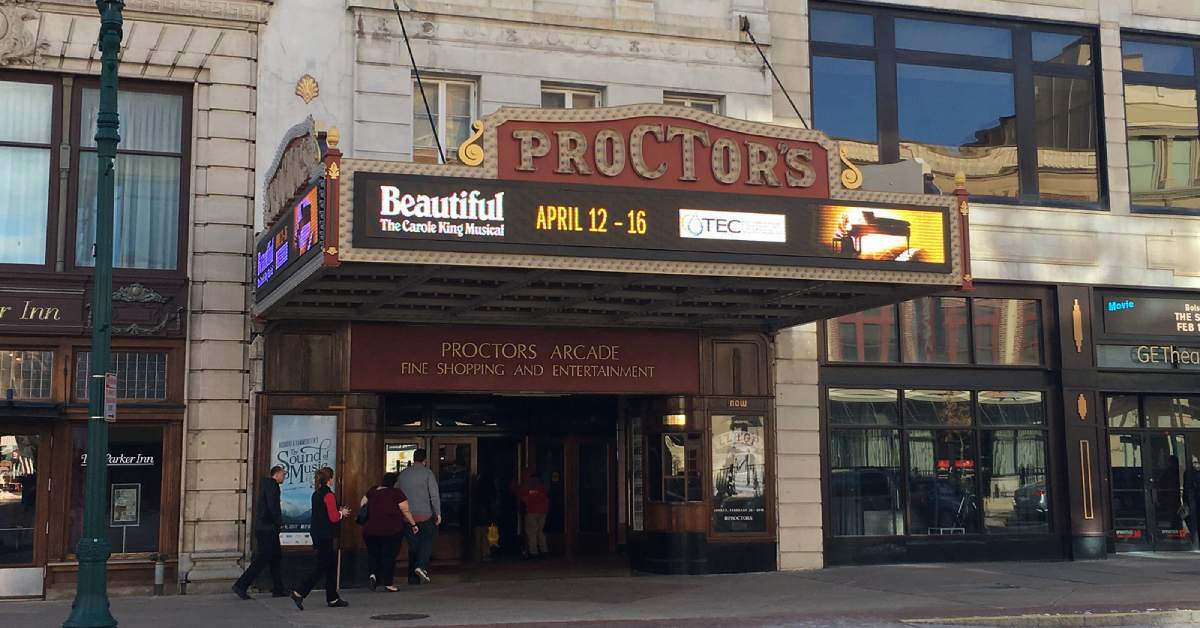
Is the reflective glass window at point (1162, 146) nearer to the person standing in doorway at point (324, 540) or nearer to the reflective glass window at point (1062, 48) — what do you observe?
the reflective glass window at point (1062, 48)

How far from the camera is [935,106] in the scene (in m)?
21.6

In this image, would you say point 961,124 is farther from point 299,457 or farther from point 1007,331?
point 299,457

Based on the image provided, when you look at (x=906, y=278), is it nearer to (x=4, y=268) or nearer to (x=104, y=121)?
(x=104, y=121)

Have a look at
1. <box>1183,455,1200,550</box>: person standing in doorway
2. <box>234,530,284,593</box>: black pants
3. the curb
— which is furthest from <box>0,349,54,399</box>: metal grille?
<box>1183,455,1200,550</box>: person standing in doorway

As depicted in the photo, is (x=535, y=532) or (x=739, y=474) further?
(x=535, y=532)

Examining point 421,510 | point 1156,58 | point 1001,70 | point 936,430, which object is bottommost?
point 421,510

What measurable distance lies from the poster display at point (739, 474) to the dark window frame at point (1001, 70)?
510 cm

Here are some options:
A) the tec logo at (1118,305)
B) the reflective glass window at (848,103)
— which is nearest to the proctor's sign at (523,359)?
the reflective glass window at (848,103)

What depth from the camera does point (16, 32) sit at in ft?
55.3

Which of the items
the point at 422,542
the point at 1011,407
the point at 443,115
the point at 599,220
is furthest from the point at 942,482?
the point at 443,115

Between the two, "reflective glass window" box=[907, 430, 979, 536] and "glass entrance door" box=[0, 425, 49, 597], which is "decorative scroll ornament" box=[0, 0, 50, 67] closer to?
"glass entrance door" box=[0, 425, 49, 597]

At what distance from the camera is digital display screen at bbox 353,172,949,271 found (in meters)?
13.3

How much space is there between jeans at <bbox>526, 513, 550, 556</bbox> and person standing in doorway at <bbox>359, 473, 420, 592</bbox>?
447 centimetres

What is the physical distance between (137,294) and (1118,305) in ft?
52.0
